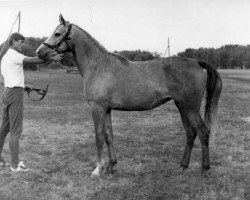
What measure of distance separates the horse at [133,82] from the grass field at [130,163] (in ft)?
1.51

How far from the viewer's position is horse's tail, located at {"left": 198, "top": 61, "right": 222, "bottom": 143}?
18.9 ft

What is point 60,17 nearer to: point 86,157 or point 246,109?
point 86,157

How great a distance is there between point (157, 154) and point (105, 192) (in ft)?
7.55

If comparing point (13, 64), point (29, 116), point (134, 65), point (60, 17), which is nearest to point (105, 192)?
point (134, 65)

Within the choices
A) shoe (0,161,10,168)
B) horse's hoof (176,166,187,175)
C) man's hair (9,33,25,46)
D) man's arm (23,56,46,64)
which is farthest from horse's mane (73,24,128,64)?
shoe (0,161,10,168)

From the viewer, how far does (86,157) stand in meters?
6.76

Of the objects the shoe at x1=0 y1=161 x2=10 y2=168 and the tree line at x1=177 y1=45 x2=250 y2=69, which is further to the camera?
the tree line at x1=177 y1=45 x2=250 y2=69

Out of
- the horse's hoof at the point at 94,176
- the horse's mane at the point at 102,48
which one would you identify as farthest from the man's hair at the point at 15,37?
the horse's hoof at the point at 94,176

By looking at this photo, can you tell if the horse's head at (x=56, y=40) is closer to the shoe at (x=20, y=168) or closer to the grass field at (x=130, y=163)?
the shoe at (x=20, y=168)

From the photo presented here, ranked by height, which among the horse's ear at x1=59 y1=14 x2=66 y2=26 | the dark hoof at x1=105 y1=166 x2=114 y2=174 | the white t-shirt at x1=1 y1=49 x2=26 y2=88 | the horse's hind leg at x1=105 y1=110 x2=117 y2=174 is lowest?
the dark hoof at x1=105 y1=166 x2=114 y2=174

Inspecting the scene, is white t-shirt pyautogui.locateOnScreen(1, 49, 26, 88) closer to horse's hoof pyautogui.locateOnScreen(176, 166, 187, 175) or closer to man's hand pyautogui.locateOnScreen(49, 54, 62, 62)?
man's hand pyautogui.locateOnScreen(49, 54, 62, 62)

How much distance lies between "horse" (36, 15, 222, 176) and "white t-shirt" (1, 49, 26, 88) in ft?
1.16

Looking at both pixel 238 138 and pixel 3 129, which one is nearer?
pixel 3 129

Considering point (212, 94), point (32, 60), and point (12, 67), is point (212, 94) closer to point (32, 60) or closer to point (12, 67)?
point (32, 60)
